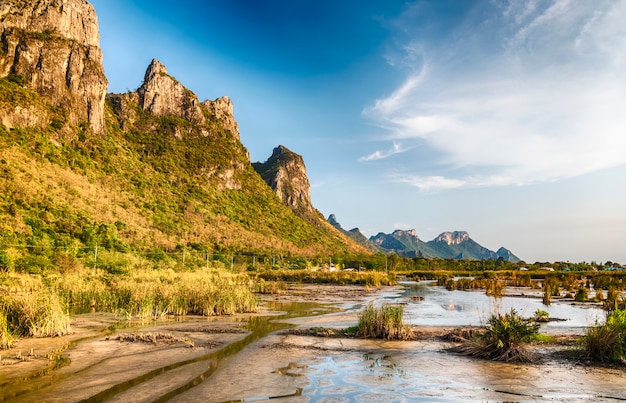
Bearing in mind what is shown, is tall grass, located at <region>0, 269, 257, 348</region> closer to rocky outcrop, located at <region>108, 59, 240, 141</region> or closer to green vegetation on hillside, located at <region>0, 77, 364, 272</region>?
green vegetation on hillside, located at <region>0, 77, 364, 272</region>

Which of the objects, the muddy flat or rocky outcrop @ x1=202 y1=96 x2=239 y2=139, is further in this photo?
rocky outcrop @ x1=202 y1=96 x2=239 y2=139

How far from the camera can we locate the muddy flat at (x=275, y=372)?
301 inches

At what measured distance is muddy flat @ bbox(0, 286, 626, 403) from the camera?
25.1 feet

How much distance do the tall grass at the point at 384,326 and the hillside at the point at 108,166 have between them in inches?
1092

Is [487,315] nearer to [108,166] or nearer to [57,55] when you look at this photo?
[108,166]

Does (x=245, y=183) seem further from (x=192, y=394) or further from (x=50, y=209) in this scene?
(x=192, y=394)

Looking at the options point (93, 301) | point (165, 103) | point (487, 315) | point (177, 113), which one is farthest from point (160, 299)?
point (165, 103)

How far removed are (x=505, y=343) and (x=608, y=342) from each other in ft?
7.58

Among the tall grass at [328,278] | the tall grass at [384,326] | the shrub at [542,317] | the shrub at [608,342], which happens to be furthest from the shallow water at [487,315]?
the tall grass at [328,278]

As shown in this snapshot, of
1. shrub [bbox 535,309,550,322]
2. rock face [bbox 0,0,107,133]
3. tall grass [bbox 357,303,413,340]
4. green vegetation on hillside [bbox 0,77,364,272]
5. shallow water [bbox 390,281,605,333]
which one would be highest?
rock face [bbox 0,0,107,133]

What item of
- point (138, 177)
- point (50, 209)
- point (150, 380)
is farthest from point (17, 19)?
point (150, 380)

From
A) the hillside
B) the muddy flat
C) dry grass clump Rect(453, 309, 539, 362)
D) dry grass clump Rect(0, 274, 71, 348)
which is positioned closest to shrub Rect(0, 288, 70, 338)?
dry grass clump Rect(0, 274, 71, 348)

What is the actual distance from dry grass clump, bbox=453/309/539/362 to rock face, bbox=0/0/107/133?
7852 centimetres

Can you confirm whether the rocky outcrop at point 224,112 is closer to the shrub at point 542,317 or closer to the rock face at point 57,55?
the rock face at point 57,55
